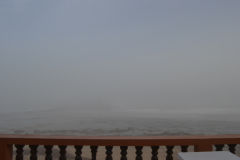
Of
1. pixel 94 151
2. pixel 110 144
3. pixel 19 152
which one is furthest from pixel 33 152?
pixel 110 144

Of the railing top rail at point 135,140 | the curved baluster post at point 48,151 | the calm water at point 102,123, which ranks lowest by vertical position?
the calm water at point 102,123

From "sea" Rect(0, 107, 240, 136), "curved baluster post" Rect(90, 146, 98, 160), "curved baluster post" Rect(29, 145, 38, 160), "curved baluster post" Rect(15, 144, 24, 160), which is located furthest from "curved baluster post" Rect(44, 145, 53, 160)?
"sea" Rect(0, 107, 240, 136)

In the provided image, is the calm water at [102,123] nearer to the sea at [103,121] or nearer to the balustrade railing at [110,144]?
the sea at [103,121]

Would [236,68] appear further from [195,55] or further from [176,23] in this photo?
[176,23]

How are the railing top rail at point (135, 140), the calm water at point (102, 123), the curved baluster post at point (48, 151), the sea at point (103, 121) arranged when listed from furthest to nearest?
the sea at point (103, 121) < the calm water at point (102, 123) < the curved baluster post at point (48, 151) < the railing top rail at point (135, 140)

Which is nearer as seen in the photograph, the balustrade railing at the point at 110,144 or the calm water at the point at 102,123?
the balustrade railing at the point at 110,144

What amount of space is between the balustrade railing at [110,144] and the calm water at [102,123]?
2015 mm

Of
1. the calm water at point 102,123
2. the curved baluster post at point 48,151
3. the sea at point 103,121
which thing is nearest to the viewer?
the curved baluster post at point 48,151

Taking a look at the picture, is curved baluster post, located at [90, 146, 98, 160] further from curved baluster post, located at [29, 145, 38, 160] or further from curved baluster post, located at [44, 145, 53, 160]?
curved baluster post, located at [29, 145, 38, 160]

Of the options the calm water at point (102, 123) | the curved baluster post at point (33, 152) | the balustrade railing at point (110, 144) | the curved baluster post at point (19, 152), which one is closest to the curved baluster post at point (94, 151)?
the balustrade railing at point (110, 144)

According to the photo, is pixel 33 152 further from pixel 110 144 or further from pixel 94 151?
pixel 110 144

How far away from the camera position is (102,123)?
5.78 metres

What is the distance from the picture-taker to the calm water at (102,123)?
452cm

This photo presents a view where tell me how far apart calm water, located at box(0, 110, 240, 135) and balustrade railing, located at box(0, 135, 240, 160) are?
2.02 metres
